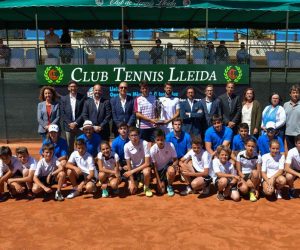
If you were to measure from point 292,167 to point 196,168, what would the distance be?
5.19 ft

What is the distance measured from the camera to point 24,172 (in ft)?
18.8

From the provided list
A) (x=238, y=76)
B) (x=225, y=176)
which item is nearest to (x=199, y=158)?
(x=225, y=176)

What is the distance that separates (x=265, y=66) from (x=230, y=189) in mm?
6469

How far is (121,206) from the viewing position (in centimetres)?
532

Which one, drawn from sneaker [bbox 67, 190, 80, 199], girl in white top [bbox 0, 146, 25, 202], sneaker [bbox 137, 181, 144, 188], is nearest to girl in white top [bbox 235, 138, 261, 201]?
sneaker [bbox 137, 181, 144, 188]

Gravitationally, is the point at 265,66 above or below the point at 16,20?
below

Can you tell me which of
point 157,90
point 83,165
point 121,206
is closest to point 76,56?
point 157,90

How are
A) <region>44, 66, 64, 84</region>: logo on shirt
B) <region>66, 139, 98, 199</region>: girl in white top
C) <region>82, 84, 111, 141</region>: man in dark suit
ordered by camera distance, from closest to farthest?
<region>66, 139, 98, 199</region>: girl in white top < <region>82, 84, 111, 141</region>: man in dark suit < <region>44, 66, 64, 84</region>: logo on shirt

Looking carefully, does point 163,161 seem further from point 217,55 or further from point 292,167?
point 217,55

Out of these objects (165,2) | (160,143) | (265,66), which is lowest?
(160,143)

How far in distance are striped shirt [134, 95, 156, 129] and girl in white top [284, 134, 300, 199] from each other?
2590mm

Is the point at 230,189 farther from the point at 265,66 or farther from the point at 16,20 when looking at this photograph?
the point at 16,20

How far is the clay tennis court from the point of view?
408cm

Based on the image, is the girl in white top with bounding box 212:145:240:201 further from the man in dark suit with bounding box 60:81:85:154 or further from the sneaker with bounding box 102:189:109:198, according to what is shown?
the man in dark suit with bounding box 60:81:85:154
